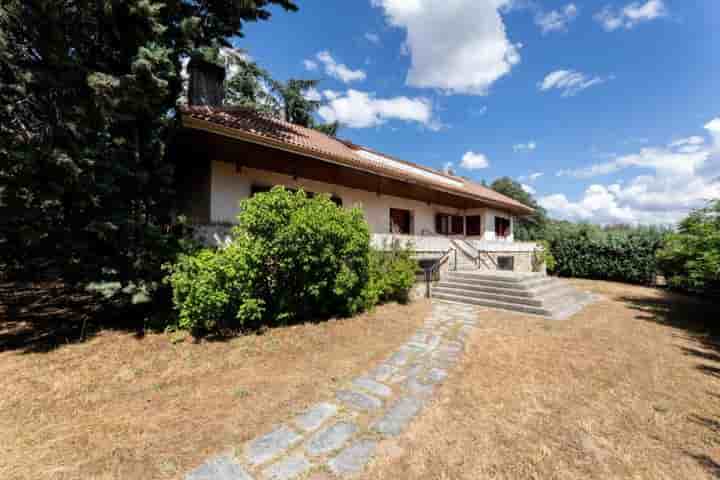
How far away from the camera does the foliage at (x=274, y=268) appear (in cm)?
462

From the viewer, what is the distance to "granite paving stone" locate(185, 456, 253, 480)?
2.01 meters

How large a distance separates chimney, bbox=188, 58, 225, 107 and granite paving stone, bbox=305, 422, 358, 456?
996 cm

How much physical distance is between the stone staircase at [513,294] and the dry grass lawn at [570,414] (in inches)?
70.5

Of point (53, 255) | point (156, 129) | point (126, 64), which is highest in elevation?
point (126, 64)

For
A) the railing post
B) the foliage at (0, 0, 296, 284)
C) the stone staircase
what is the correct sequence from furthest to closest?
the railing post
the stone staircase
the foliage at (0, 0, 296, 284)

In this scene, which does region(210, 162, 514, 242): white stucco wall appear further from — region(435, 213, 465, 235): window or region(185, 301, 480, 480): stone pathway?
region(185, 301, 480, 480): stone pathway

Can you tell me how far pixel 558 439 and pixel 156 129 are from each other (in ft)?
24.5

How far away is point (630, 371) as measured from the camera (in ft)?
12.5

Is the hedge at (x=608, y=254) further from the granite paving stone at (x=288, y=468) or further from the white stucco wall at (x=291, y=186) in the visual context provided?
the granite paving stone at (x=288, y=468)

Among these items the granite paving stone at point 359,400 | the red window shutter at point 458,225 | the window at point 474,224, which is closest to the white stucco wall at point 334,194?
the window at point 474,224

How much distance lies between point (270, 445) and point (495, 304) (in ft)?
22.5

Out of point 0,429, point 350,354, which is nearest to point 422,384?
point 350,354

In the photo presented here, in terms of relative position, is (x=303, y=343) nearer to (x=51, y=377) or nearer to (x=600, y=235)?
(x=51, y=377)

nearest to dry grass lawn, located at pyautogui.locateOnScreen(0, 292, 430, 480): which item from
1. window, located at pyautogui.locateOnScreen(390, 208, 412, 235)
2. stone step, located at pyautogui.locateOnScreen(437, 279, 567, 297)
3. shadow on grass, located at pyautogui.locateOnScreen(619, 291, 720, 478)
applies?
shadow on grass, located at pyautogui.locateOnScreen(619, 291, 720, 478)
